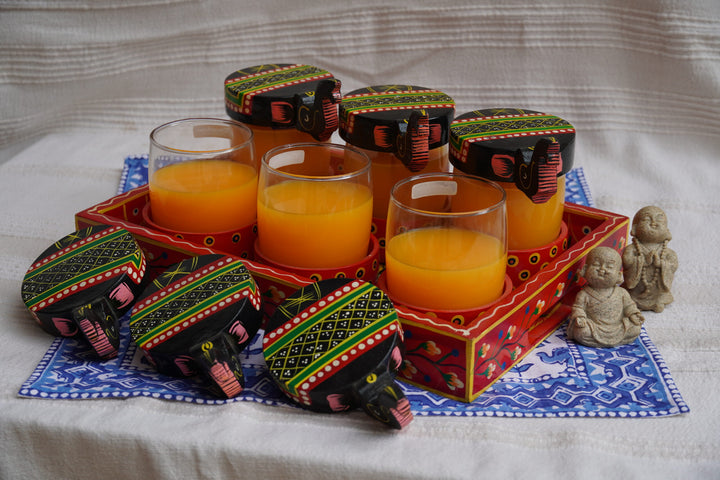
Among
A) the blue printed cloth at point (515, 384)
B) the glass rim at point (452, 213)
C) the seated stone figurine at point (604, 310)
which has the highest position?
the glass rim at point (452, 213)

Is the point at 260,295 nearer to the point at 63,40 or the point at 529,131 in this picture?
the point at 529,131

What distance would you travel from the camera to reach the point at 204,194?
1.02 meters

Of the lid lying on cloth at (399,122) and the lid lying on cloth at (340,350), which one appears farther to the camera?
the lid lying on cloth at (399,122)

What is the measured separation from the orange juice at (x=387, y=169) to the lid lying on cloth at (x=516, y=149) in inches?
1.8

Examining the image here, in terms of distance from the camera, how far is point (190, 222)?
1.03 metres

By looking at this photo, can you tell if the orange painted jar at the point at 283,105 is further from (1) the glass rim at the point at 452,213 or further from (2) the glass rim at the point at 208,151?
(1) the glass rim at the point at 452,213

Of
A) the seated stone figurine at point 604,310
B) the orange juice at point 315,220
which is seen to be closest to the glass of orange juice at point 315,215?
the orange juice at point 315,220

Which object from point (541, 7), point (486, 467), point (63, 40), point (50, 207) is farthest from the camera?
point (63, 40)

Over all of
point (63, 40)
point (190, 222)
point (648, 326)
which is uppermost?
point (63, 40)

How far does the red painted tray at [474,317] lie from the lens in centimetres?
83

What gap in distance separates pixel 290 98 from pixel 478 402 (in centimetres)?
46

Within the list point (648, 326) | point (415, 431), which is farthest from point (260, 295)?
point (648, 326)

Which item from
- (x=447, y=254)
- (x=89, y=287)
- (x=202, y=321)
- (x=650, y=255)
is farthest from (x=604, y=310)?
(x=89, y=287)

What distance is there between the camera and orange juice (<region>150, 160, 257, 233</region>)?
40.3 inches
